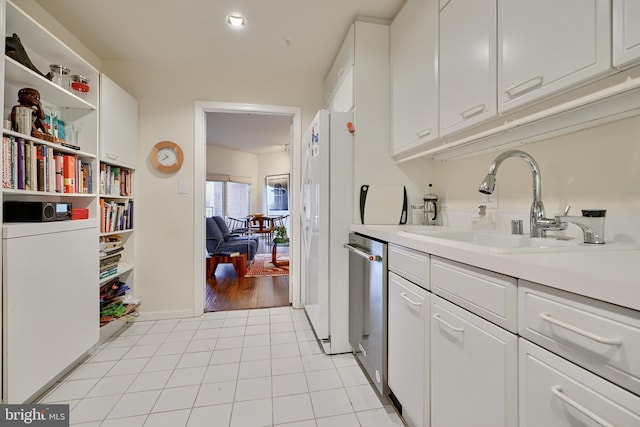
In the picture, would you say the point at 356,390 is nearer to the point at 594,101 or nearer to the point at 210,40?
the point at 594,101

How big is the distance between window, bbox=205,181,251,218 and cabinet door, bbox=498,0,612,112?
6013 mm

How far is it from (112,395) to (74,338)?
1.51 feet

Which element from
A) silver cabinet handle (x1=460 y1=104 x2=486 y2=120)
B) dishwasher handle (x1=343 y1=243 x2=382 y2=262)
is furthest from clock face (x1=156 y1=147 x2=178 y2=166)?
silver cabinet handle (x1=460 y1=104 x2=486 y2=120)

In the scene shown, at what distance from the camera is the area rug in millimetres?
4112

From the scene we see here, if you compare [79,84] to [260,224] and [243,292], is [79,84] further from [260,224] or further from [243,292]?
[260,224]

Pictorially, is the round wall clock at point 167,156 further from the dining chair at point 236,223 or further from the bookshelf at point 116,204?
the dining chair at point 236,223

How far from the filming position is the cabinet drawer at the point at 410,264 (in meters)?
1.09

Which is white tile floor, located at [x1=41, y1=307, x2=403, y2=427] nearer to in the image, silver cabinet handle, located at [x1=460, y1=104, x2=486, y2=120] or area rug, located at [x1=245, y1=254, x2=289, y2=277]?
silver cabinet handle, located at [x1=460, y1=104, x2=486, y2=120]

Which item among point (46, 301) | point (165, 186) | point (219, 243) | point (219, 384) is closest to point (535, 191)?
point (219, 384)

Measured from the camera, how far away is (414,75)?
1640 mm

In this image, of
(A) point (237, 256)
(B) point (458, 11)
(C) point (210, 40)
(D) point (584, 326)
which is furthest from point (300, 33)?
(A) point (237, 256)

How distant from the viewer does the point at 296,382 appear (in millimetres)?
1583

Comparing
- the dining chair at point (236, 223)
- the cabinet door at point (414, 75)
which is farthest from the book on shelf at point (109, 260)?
the dining chair at point (236, 223)

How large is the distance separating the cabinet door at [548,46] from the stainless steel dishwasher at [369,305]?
2.82 feet
